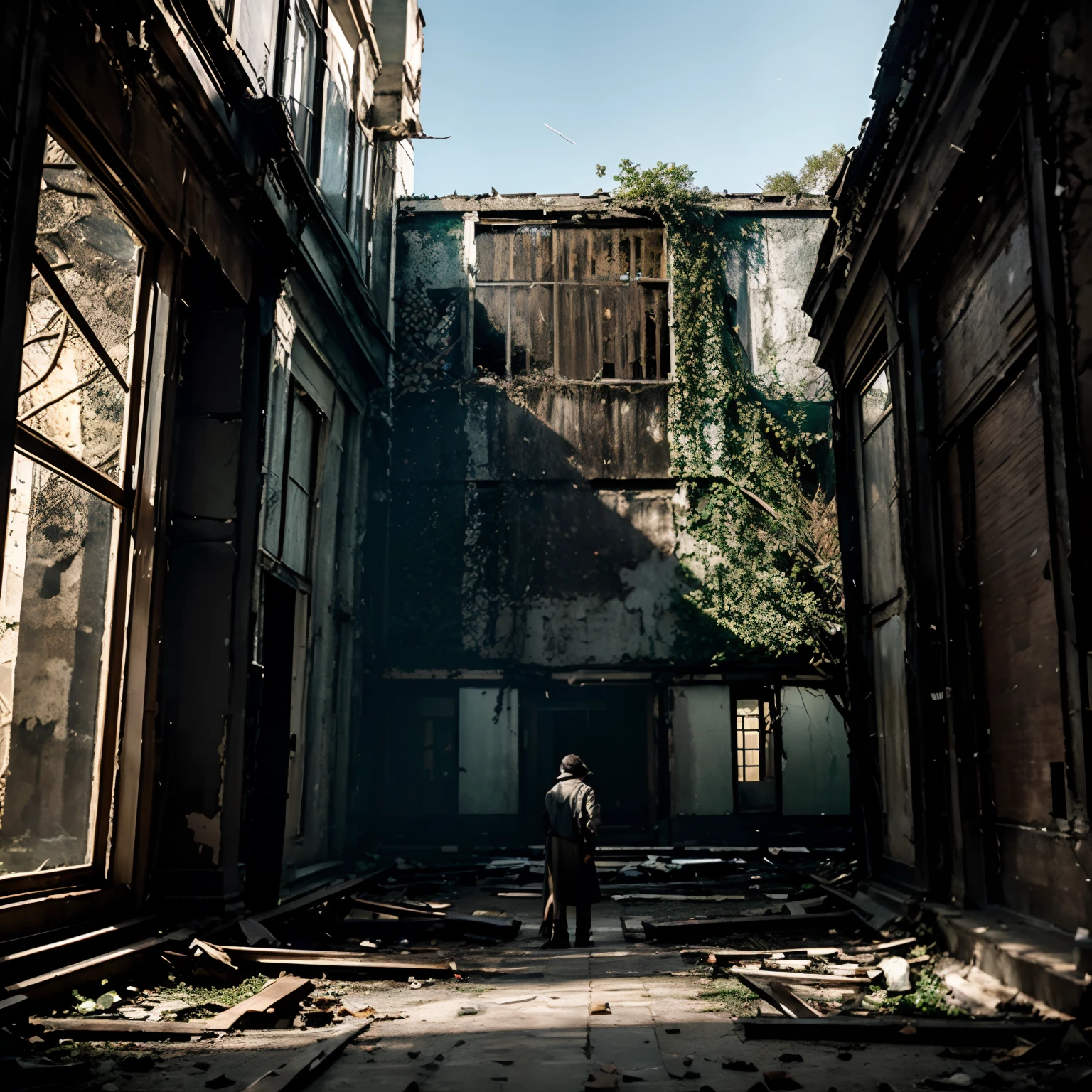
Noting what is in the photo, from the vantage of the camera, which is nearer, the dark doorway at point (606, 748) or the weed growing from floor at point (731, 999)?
the weed growing from floor at point (731, 999)

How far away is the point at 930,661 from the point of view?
26.5 ft

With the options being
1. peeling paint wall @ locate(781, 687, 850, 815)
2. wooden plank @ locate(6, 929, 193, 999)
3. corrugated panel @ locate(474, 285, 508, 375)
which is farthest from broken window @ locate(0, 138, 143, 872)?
peeling paint wall @ locate(781, 687, 850, 815)

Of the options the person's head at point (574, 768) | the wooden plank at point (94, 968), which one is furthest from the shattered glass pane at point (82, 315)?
the person's head at point (574, 768)

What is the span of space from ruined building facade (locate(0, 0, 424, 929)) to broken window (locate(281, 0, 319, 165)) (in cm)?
5

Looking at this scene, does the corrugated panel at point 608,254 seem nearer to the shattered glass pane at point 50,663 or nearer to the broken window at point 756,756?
the broken window at point 756,756

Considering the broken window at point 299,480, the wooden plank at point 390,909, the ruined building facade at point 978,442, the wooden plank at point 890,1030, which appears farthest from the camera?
the broken window at point 299,480

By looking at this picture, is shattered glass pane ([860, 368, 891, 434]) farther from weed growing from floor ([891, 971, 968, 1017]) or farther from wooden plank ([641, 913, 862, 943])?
weed growing from floor ([891, 971, 968, 1017])

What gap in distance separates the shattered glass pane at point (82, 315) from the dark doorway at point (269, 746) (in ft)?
9.09

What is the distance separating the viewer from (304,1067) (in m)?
4.51

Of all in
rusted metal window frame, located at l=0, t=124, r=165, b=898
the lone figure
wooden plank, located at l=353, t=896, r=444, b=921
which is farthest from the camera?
wooden plank, located at l=353, t=896, r=444, b=921

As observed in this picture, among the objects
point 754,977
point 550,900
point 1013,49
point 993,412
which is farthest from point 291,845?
point 1013,49

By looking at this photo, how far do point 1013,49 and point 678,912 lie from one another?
8456 mm

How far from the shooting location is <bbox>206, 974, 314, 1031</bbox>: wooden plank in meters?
5.55

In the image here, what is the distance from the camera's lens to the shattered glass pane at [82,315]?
259 inches
